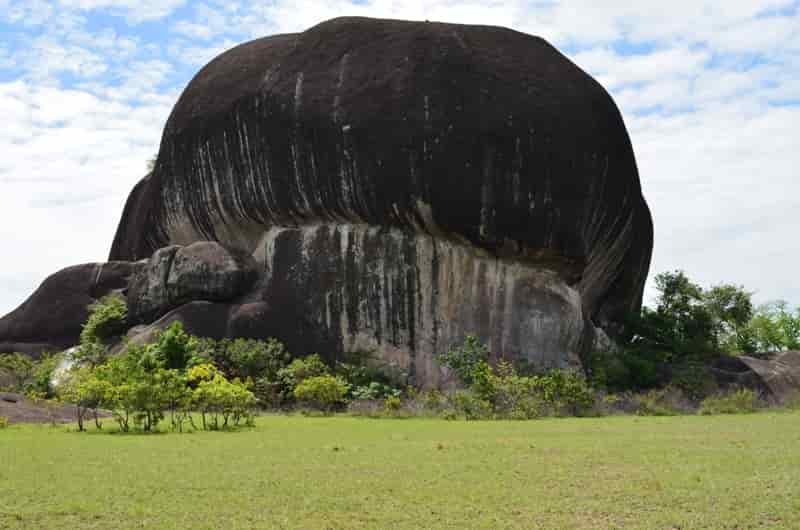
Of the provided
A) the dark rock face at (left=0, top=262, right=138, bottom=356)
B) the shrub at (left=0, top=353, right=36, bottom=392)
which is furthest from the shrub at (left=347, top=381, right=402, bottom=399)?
the dark rock face at (left=0, top=262, right=138, bottom=356)

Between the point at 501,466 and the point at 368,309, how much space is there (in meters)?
14.9

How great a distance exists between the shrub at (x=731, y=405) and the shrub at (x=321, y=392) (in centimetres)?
788

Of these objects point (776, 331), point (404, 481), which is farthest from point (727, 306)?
point (404, 481)

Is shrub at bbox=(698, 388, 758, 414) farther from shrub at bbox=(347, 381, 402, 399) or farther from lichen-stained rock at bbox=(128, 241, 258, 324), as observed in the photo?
lichen-stained rock at bbox=(128, 241, 258, 324)

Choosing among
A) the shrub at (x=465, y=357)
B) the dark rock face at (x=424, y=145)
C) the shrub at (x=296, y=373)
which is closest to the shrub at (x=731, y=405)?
the shrub at (x=465, y=357)

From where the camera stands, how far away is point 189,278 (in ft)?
82.6

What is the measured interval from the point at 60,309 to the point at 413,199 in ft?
41.4

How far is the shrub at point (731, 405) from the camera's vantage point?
67.3 feet

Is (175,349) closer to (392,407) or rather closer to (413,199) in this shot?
(392,407)

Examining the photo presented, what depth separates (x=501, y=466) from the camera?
930cm

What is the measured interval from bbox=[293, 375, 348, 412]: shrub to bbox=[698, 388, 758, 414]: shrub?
25.9 feet

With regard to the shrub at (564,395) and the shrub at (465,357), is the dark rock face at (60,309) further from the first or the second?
the shrub at (564,395)

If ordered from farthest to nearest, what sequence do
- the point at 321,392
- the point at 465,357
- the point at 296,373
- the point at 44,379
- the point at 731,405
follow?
the point at 44,379
the point at 465,357
the point at 296,373
the point at 731,405
the point at 321,392

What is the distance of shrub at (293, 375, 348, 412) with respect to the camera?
20625 millimetres
